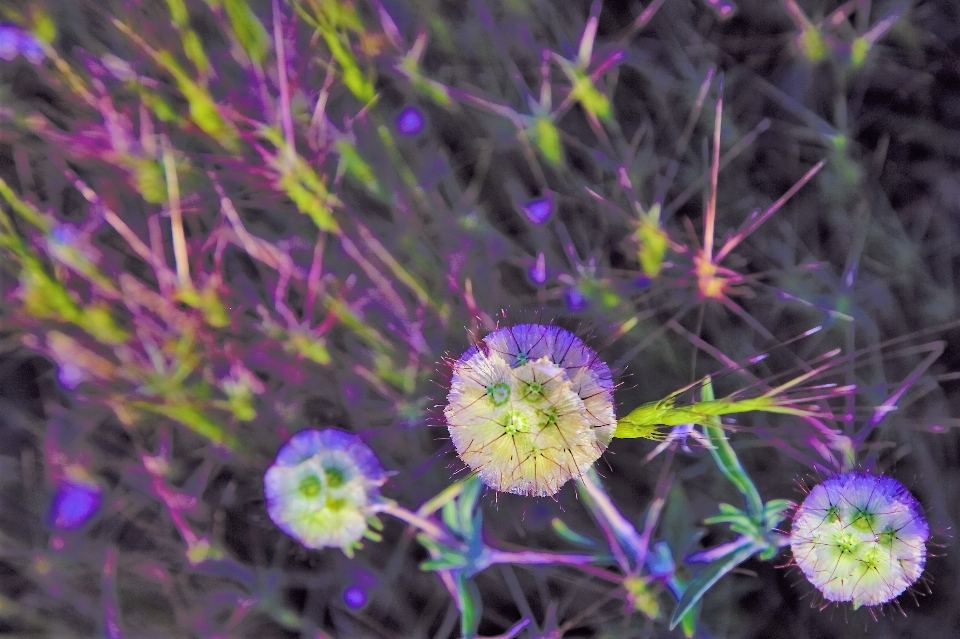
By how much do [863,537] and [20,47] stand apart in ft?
3.05

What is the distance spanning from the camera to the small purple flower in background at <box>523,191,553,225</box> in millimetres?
675

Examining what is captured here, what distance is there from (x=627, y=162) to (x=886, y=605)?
1.65 ft

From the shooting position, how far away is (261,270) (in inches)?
26.6

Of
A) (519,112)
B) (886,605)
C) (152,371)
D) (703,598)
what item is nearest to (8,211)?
(152,371)

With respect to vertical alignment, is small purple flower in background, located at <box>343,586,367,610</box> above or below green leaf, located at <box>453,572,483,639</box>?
above

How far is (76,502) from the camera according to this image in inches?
27.1

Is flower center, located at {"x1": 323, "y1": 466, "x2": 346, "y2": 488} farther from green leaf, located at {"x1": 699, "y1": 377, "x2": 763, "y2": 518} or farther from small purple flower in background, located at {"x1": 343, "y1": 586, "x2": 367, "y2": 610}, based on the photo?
green leaf, located at {"x1": 699, "y1": 377, "x2": 763, "y2": 518}

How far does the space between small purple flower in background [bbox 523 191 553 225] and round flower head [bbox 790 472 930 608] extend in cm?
35

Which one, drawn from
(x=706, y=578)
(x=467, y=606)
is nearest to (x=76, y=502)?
(x=467, y=606)

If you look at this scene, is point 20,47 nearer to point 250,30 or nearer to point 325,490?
point 250,30

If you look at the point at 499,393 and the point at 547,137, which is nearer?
the point at 499,393

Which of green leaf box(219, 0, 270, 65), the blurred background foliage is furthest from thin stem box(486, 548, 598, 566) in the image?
green leaf box(219, 0, 270, 65)

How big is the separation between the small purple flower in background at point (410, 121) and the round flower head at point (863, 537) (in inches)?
19.9

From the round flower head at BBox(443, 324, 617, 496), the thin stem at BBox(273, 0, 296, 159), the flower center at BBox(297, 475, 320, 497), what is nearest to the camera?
the round flower head at BBox(443, 324, 617, 496)
